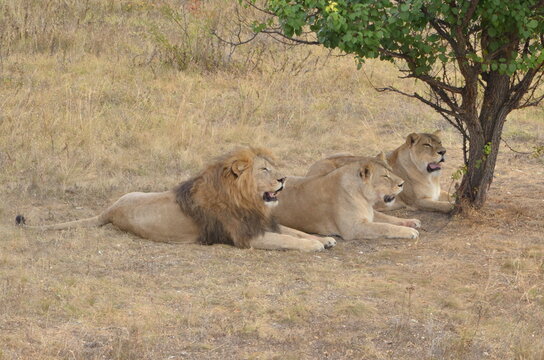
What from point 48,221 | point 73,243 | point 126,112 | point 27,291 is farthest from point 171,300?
point 126,112

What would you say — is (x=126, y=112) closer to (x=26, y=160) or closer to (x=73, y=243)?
(x=26, y=160)

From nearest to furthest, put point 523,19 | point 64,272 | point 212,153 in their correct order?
point 64,272 < point 523,19 < point 212,153

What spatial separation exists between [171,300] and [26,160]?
4.33 m

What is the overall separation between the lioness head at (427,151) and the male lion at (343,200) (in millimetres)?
935

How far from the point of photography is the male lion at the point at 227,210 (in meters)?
7.54

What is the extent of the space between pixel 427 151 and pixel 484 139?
822mm

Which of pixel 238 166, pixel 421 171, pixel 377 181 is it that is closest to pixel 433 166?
pixel 421 171

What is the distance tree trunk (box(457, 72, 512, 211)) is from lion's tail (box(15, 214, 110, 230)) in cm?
309

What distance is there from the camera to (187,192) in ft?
25.0

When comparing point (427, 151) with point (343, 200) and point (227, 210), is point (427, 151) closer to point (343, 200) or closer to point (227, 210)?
point (343, 200)

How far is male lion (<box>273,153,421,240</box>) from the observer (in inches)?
319

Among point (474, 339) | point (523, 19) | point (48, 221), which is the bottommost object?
point (48, 221)

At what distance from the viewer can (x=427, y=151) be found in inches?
359

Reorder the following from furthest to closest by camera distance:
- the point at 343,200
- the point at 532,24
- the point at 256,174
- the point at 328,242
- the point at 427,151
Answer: the point at 427,151
the point at 343,200
the point at 328,242
the point at 256,174
the point at 532,24
